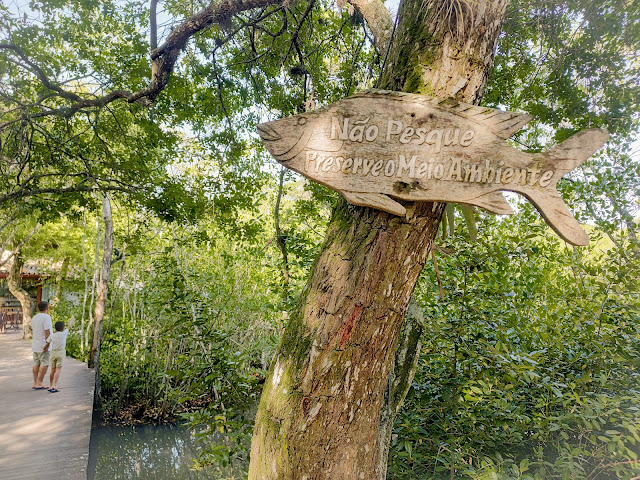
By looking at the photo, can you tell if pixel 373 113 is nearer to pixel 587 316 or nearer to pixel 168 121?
pixel 587 316

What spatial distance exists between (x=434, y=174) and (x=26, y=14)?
5527mm

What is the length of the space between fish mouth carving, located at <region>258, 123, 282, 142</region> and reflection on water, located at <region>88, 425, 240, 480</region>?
600cm

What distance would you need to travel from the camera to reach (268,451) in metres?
1.56

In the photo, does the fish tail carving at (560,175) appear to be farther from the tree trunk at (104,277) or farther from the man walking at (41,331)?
the tree trunk at (104,277)

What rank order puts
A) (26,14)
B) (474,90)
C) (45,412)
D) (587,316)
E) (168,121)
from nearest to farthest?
(474,90) < (587,316) < (26,14) < (45,412) < (168,121)

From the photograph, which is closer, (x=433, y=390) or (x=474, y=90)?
(x=474, y=90)

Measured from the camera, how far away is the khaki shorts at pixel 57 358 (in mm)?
6566

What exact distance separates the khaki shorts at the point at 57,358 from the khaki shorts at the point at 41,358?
80 millimetres

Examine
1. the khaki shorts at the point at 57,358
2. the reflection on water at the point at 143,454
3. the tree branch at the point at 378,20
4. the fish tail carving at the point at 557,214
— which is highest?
the tree branch at the point at 378,20

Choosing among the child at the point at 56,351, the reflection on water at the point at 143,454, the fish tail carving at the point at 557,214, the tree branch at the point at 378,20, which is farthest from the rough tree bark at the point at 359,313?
the child at the point at 56,351

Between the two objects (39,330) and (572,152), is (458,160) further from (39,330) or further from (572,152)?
(39,330)

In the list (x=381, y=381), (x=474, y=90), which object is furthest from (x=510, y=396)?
(x=474, y=90)

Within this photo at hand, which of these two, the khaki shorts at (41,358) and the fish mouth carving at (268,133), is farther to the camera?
the khaki shorts at (41,358)

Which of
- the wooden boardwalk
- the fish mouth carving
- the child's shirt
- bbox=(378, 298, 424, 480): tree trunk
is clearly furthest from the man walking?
the fish mouth carving
